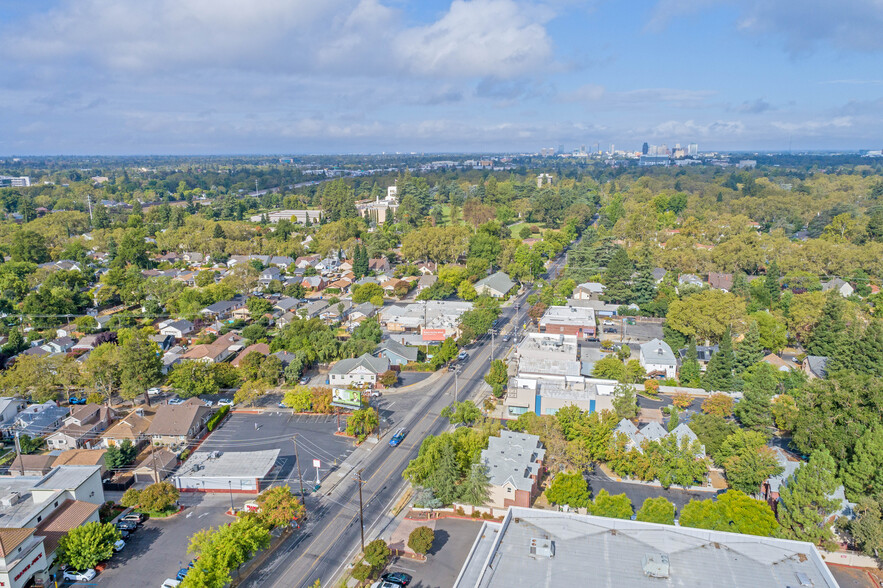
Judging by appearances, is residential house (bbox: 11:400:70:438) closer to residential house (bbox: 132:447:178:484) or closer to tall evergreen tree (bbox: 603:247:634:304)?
residential house (bbox: 132:447:178:484)

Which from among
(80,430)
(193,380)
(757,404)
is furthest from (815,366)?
(80,430)

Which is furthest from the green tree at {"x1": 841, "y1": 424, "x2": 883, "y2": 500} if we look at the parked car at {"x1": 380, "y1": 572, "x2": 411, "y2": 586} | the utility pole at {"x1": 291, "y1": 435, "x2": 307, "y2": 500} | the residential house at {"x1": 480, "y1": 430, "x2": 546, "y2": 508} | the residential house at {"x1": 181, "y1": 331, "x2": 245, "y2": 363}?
the residential house at {"x1": 181, "y1": 331, "x2": 245, "y2": 363}

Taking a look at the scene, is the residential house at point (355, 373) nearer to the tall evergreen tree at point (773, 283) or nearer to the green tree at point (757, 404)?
the green tree at point (757, 404)

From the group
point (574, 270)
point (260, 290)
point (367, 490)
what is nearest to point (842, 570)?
point (367, 490)

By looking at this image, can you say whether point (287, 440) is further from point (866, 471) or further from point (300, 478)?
point (866, 471)

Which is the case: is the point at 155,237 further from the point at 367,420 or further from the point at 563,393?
the point at 563,393

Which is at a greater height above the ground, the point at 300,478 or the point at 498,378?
the point at 498,378

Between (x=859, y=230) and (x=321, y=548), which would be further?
(x=859, y=230)
